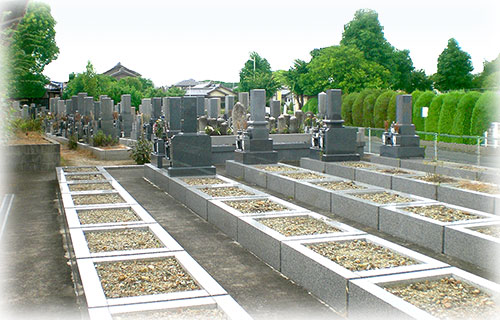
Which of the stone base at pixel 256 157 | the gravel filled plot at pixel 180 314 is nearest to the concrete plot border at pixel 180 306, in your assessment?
the gravel filled plot at pixel 180 314

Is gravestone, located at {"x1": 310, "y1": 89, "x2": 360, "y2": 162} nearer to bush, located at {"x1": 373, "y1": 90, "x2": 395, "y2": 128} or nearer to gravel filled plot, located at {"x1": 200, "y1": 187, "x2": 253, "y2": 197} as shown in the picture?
gravel filled plot, located at {"x1": 200, "y1": 187, "x2": 253, "y2": 197}

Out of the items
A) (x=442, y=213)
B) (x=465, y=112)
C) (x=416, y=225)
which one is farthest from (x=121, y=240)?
(x=465, y=112)

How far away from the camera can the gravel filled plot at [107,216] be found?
7.64 metres

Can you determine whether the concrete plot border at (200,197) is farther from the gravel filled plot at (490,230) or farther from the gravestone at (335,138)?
the gravestone at (335,138)

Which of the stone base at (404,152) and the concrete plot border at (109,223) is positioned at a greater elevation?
the stone base at (404,152)

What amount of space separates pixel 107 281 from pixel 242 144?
10.5m

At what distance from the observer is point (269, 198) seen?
9.22 m

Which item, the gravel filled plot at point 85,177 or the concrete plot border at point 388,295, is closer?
the concrete plot border at point 388,295

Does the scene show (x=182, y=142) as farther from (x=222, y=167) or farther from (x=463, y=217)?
(x=463, y=217)

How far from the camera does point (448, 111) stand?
934 inches

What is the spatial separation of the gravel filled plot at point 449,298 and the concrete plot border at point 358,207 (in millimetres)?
3303

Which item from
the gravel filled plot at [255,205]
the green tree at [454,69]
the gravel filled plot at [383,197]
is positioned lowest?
the gravel filled plot at [255,205]

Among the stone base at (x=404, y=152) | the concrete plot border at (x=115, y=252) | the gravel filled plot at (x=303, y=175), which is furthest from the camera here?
the stone base at (x=404, y=152)

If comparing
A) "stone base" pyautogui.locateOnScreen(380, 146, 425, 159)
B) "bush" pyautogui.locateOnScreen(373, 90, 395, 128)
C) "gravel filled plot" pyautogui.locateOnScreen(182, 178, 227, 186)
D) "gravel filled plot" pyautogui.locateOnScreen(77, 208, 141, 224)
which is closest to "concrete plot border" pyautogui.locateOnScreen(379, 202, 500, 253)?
"gravel filled plot" pyautogui.locateOnScreen(77, 208, 141, 224)
